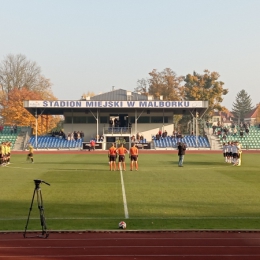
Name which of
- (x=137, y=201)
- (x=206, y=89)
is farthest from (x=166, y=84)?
(x=137, y=201)

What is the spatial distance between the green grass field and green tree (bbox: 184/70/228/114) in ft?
246

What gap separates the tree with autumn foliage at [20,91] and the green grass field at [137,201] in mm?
55163

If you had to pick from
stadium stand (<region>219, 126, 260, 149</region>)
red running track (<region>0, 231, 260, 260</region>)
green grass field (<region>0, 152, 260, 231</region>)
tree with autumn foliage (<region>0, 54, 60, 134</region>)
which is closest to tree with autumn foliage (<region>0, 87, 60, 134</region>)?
tree with autumn foliage (<region>0, 54, 60, 134</region>)

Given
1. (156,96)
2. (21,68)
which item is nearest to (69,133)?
(21,68)

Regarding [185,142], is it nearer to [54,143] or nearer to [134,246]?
[54,143]

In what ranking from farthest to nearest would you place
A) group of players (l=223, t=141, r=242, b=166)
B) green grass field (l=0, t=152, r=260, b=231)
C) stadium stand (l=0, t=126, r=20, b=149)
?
stadium stand (l=0, t=126, r=20, b=149), group of players (l=223, t=141, r=242, b=166), green grass field (l=0, t=152, r=260, b=231)

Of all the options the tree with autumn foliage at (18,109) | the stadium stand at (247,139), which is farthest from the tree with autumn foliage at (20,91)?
the stadium stand at (247,139)

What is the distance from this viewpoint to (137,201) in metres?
18.0

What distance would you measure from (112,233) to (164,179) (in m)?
13.4

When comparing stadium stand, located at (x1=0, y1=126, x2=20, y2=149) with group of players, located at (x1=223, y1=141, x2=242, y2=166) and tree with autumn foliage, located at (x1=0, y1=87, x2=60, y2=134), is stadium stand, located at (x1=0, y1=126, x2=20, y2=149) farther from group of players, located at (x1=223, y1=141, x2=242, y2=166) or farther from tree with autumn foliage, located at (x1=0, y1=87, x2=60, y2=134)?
group of players, located at (x1=223, y1=141, x2=242, y2=166)

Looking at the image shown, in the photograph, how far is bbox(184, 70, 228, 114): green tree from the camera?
336 feet

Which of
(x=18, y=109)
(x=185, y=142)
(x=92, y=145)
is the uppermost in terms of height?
(x=18, y=109)

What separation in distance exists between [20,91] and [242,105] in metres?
97.9

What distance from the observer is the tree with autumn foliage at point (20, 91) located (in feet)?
271
